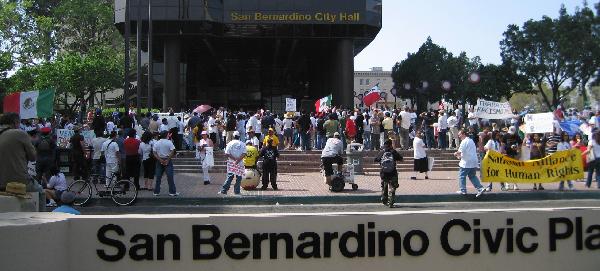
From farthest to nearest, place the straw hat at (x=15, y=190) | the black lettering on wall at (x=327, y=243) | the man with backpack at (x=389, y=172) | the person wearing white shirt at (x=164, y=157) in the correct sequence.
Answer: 1. the person wearing white shirt at (x=164, y=157)
2. the man with backpack at (x=389, y=172)
3. the straw hat at (x=15, y=190)
4. the black lettering on wall at (x=327, y=243)

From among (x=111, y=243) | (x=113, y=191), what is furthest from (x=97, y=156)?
(x=111, y=243)

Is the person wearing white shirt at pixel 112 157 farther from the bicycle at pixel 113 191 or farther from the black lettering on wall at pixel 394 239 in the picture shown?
the black lettering on wall at pixel 394 239

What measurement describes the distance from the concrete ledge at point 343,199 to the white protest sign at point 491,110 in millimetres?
10534

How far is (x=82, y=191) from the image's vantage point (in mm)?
15688

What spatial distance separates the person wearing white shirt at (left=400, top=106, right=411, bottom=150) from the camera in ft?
82.9

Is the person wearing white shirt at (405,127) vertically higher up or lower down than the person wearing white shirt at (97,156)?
higher up

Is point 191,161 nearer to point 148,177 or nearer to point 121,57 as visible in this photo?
point 148,177

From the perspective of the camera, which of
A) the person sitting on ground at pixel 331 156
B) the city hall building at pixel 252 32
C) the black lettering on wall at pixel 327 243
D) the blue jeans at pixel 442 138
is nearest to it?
the black lettering on wall at pixel 327 243

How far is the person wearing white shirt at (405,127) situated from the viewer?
25275 mm

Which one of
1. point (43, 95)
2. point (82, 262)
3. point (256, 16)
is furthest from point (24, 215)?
point (256, 16)

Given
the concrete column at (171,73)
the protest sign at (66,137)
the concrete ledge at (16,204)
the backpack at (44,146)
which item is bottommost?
the concrete ledge at (16,204)

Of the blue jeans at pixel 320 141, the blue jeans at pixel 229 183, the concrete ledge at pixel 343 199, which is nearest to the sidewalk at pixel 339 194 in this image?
the concrete ledge at pixel 343 199

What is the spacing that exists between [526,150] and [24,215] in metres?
15.6

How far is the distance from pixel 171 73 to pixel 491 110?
76.4ft
